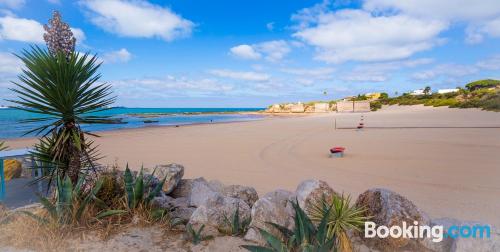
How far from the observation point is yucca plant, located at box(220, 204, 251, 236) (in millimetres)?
3525

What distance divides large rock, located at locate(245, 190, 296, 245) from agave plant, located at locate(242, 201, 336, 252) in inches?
5.5

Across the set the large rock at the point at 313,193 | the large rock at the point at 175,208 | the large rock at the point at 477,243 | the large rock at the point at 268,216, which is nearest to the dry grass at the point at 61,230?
the large rock at the point at 175,208

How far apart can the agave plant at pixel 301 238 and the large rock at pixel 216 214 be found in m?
0.60

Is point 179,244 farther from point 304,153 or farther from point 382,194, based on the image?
point 304,153

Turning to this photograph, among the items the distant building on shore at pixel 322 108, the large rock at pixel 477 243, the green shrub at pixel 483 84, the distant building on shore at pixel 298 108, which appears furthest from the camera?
the distant building on shore at pixel 298 108

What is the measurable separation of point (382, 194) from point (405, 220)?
1.12 feet

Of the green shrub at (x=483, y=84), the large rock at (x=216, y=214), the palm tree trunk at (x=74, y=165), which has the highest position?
the green shrub at (x=483, y=84)

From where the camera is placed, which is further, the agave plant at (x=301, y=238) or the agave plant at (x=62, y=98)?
the agave plant at (x=62, y=98)

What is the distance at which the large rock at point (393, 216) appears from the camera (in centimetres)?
323

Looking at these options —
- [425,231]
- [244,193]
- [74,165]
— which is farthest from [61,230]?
[425,231]

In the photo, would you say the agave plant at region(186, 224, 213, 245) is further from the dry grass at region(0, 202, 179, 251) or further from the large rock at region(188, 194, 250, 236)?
the dry grass at region(0, 202, 179, 251)

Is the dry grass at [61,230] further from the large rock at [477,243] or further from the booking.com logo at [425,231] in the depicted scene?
the large rock at [477,243]

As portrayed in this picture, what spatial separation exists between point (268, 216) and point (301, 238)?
57 centimetres

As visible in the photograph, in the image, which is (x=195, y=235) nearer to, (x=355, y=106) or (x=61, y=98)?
(x=61, y=98)
